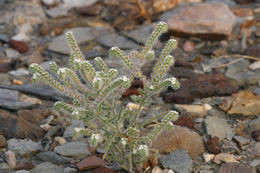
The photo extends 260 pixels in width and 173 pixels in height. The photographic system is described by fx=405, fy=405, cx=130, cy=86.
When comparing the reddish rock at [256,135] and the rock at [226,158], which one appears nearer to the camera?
the rock at [226,158]

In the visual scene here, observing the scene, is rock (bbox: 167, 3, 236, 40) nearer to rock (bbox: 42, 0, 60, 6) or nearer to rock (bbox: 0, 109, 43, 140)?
rock (bbox: 42, 0, 60, 6)

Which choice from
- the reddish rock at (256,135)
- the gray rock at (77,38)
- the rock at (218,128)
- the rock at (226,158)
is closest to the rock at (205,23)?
the gray rock at (77,38)

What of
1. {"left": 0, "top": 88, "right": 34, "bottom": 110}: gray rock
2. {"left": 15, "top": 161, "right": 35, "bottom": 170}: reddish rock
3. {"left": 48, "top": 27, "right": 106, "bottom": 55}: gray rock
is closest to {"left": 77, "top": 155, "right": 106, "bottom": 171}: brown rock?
{"left": 15, "top": 161, "right": 35, "bottom": 170}: reddish rock

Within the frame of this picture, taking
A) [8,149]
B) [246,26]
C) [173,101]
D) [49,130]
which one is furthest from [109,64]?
[246,26]

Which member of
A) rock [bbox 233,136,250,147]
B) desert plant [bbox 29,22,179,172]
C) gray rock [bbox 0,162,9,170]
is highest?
desert plant [bbox 29,22,179,172]

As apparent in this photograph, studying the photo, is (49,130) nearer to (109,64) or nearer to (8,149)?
(8,149)

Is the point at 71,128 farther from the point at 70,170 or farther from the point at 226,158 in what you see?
the point at 226,158

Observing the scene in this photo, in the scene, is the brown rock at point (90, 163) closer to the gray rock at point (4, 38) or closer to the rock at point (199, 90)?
the rock at point (199, 90)
